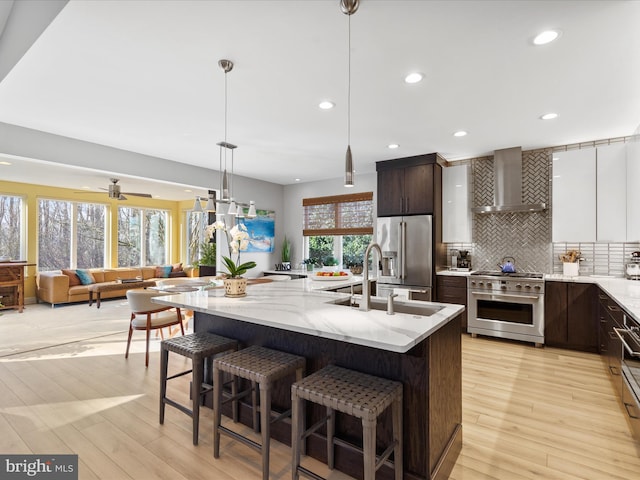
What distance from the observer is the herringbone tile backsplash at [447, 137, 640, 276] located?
13.8 ft

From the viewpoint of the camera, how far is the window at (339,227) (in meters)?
6.14

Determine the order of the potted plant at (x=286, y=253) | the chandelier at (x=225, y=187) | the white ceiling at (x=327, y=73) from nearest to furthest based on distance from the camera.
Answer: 1. the white ceiling at (x=327, y=73)
2. the chandelier at (x=225, y=187)
3. the potted plant at (x=286, y=253)

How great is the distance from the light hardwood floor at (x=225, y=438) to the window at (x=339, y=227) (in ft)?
9.42

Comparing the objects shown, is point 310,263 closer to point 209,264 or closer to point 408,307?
point 209,264

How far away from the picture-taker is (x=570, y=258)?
13.9ft

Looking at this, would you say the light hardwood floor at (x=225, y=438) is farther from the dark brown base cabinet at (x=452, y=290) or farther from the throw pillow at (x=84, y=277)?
the throw pillow at (x=84, y=277)

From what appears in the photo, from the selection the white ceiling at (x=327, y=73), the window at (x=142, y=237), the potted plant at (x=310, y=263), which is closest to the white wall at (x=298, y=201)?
the potted plant at (x=310, y=263)

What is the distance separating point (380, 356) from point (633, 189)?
3582mm

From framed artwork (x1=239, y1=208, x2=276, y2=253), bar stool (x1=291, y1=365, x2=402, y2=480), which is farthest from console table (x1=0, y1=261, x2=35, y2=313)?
bar stool (x1=291, y1=365, x2=402, y2=480)

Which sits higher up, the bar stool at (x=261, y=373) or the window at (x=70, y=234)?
the window at (x=70, y=234)

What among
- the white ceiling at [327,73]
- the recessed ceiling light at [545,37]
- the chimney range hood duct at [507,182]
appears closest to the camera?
the white ceiling at [327,73]

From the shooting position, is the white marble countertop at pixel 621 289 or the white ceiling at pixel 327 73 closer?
the white ceiling at pixel 327 73

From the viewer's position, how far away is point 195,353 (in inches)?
83.6

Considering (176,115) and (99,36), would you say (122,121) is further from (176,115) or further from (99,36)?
(99,36)
